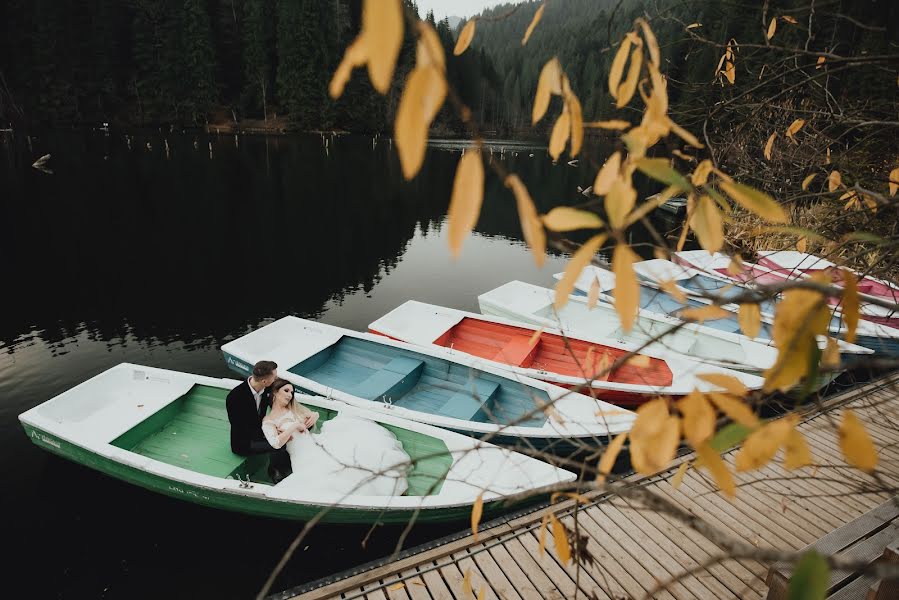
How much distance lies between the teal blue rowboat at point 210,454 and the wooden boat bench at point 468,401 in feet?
2.23

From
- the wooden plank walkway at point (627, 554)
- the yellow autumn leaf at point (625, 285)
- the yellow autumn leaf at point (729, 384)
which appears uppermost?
the yellow autumn leaf at point (625, 285)

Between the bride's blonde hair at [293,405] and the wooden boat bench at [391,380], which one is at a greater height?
the bride's blonde hair at [293,405]

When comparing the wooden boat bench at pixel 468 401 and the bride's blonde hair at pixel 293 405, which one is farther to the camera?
the wooden boat bench at pixel 468 401

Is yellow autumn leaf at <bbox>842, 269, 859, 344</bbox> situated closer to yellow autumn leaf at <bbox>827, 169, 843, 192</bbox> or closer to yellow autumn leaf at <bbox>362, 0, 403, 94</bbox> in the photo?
yellow autumn leaf at <bbox>362, 0, 403, 94</bbox>

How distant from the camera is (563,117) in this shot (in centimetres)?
99

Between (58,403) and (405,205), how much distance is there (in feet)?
67.6

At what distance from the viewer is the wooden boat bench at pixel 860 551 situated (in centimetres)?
218

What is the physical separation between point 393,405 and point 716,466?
503 cm

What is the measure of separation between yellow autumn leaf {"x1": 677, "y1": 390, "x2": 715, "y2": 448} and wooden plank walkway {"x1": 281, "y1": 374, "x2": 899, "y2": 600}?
2.29 metres

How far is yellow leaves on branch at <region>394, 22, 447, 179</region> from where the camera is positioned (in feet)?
1.86

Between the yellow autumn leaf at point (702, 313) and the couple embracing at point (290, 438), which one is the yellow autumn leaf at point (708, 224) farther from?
the couple embracing at point (290, 438)

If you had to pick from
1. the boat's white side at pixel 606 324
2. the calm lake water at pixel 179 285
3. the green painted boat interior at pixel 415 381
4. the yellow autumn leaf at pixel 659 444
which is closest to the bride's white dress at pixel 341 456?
the calm lake water at pixel 179 285

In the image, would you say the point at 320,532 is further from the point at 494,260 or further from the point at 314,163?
the point at 314,163

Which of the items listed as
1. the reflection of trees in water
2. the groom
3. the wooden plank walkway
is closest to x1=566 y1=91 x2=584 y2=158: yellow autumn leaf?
the wooden plank walkway
